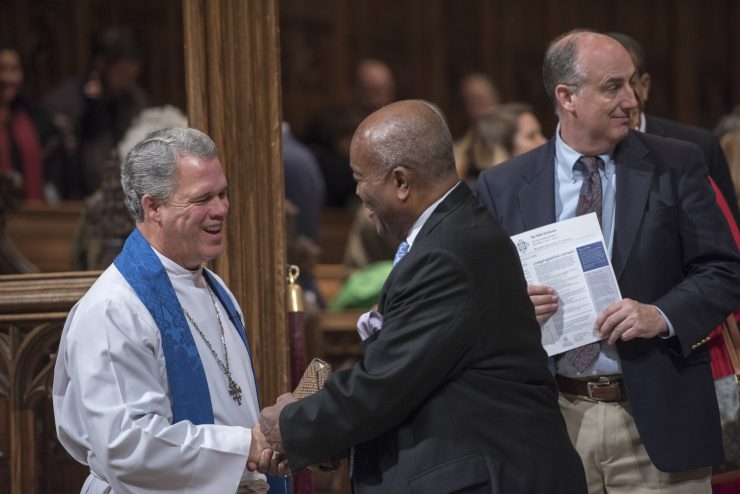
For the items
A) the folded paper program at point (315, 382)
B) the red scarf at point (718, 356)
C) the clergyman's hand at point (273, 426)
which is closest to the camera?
the clergyman's hand at point (273, 426)

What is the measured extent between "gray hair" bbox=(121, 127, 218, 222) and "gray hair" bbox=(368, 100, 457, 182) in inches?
20.5

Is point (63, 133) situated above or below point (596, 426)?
above

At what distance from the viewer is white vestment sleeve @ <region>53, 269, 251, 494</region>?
11.4ft

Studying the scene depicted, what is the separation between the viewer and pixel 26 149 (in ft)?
28.8

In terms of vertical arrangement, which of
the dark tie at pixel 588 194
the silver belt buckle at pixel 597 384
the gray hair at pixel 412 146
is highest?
the gray hair at pixel 412 146

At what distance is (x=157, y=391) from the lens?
3578mm

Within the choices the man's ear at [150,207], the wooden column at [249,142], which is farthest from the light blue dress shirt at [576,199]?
the man's ear at [150,207]

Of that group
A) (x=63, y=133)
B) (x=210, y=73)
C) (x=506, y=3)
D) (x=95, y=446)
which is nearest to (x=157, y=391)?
(x=95, y=446)

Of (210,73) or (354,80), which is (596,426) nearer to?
(210,73)

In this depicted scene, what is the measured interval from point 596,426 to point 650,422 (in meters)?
0.16

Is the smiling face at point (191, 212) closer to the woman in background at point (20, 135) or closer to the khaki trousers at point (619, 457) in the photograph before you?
the khaki trousers at point (619, 457)

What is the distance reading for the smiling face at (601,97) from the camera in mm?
4148

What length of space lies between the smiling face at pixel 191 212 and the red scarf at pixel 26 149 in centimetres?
524

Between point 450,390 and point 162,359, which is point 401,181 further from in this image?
point 162,359
